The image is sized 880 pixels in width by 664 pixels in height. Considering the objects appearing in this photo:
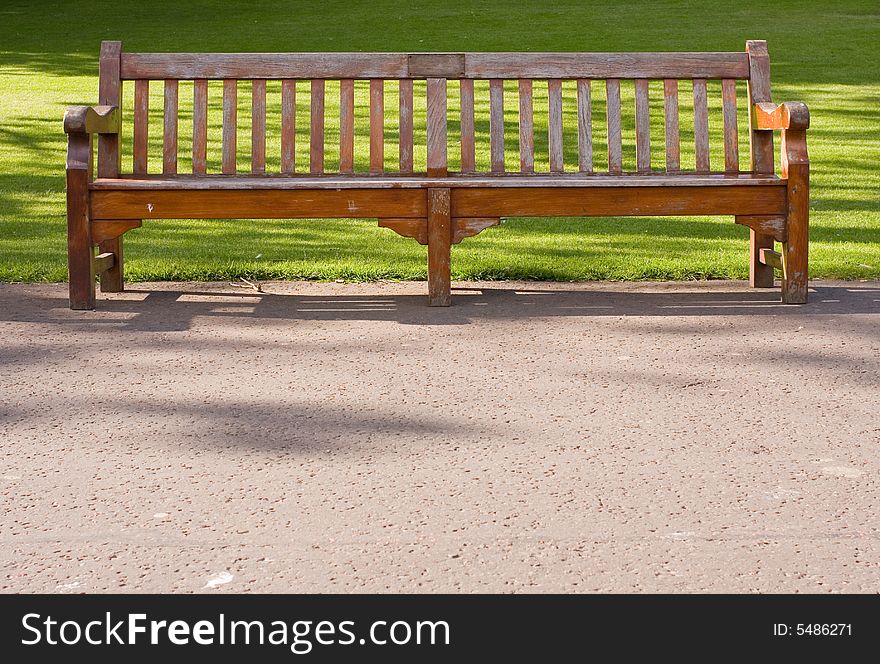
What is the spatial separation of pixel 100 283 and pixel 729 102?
3.14 meters

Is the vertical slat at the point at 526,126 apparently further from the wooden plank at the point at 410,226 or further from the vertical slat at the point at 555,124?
the wooden plank at the point at 410,226

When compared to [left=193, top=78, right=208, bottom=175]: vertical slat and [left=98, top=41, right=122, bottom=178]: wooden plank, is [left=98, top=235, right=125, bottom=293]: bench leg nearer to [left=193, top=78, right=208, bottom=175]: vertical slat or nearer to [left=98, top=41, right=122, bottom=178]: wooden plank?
[left=98, top=41, right=122, bottom=178]: wooden plank

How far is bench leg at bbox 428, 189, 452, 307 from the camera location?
5852mm

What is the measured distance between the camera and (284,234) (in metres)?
8.01

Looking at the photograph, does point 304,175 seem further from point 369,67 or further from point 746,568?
point 746,568

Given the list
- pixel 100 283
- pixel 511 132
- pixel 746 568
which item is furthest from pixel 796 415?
pixel 511 132

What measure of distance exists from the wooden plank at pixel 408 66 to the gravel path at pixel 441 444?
1.11 meters

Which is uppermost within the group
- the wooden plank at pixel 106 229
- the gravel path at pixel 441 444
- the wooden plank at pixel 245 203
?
the wooden plank at pixel 245 203

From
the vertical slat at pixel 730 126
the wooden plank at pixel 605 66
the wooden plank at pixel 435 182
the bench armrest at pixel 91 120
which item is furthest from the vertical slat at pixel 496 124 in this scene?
the bench armrest at pixel 91 120

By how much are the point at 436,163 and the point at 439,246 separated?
0.50 meters

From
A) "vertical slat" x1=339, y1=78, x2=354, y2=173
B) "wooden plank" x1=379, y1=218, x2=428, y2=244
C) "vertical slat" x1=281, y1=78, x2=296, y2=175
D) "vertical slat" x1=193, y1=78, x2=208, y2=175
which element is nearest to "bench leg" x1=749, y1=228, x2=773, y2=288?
"wooden plank" x1=379, y1=218, x2=428, y2=244

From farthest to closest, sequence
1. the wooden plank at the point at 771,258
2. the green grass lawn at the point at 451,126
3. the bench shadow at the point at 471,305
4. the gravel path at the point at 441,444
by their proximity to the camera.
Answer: the green grass lawn at the point at 451,126 → the wooden plank at the point at 771,258 → the bench shadow at the point at 471,305 → the gravel path at the point at 441,444

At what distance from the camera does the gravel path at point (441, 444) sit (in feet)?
9.96

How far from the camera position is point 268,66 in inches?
250
